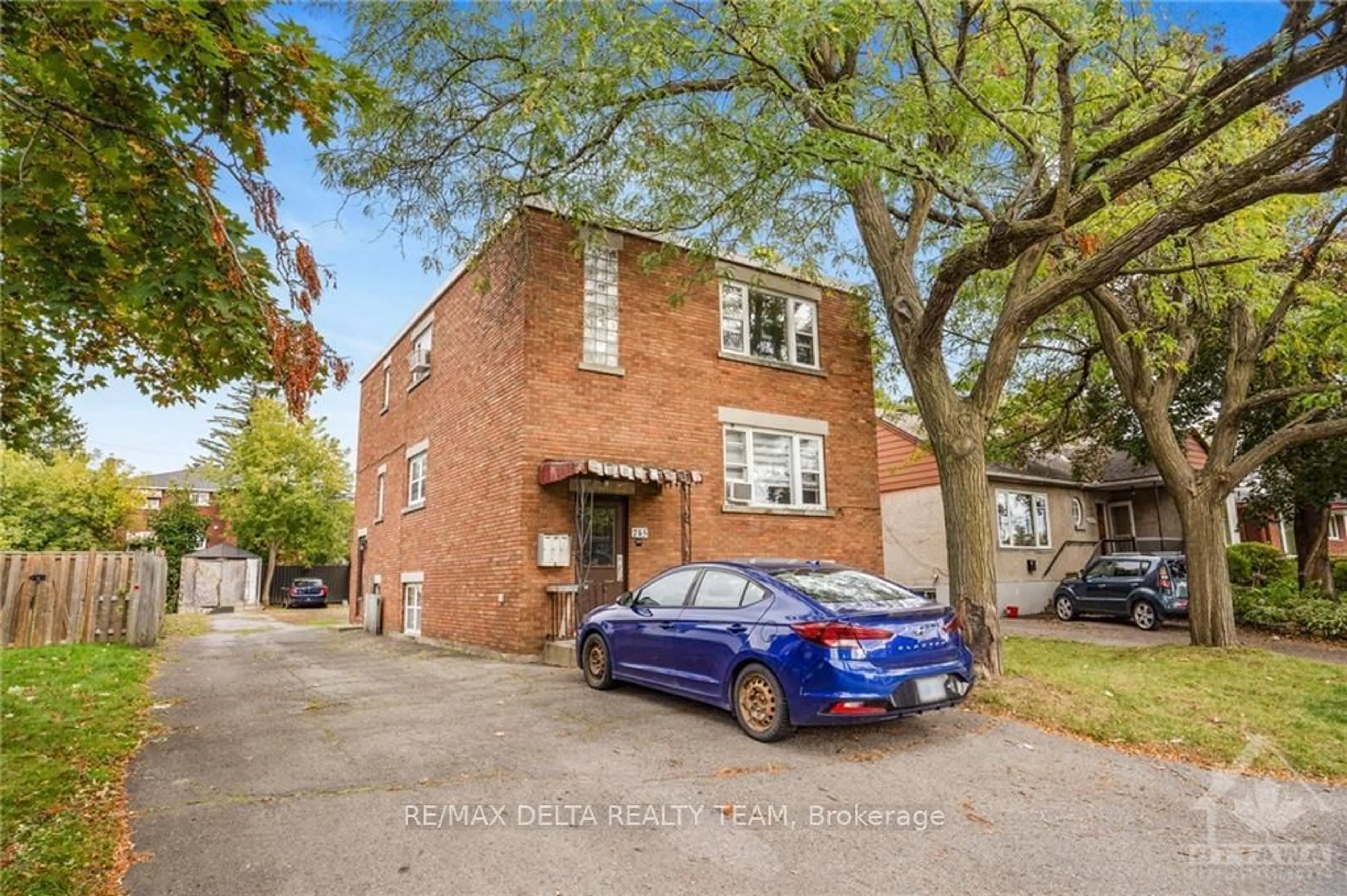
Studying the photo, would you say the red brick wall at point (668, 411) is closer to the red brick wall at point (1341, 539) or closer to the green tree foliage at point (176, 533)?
the green tree foliage at point (176, 533)

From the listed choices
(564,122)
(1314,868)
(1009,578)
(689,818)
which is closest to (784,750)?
(689,818)

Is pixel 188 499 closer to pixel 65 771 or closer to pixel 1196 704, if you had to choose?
pixel 65 771

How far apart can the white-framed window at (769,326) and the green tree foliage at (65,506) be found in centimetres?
2563

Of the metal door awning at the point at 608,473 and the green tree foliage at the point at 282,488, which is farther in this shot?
the green tree foliage at the point at 282,488

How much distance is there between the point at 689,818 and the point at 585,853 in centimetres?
78

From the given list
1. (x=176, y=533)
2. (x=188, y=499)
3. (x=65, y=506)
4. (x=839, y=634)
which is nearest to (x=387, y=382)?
(x=839, y=634)

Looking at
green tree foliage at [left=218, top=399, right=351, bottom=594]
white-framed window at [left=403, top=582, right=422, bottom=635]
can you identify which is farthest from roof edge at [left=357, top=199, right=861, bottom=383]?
green tree foliage at [left=218, top=399, right=351, bottom=594]

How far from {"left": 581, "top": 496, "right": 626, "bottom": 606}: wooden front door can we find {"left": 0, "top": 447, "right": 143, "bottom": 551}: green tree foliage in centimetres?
2410

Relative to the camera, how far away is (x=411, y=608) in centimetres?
1552

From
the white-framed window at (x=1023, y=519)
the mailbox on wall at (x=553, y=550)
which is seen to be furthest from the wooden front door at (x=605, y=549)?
the white-framed window at (x=1023, y=519)

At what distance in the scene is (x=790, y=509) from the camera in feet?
45.1

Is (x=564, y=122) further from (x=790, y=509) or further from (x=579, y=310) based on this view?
(x=790, y=509)

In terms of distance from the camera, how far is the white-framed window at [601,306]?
1220 cm

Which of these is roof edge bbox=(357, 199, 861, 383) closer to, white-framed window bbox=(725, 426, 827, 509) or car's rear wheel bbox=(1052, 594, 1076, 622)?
white-framed window bbox=(725, 426, 827, 509)
